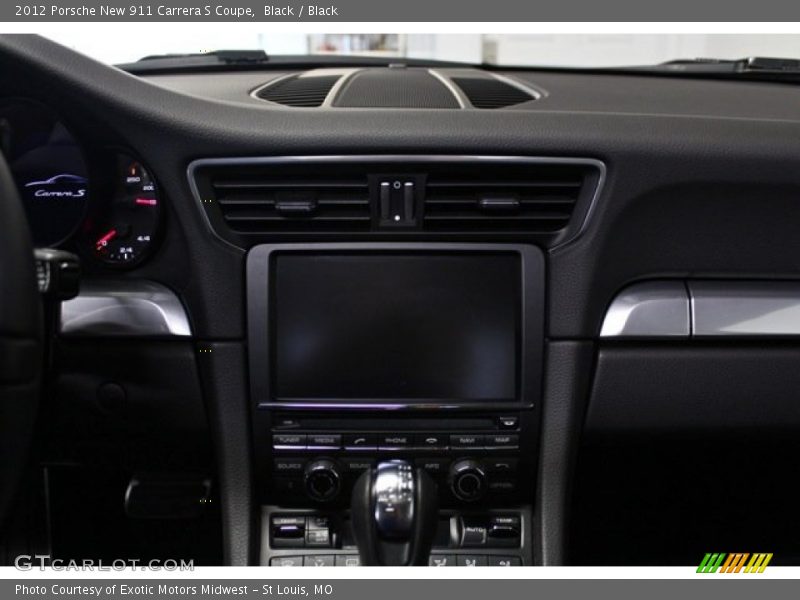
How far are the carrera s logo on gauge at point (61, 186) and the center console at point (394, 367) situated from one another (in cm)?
33

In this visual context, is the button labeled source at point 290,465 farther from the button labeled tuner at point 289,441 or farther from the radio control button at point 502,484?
the radio control button at point 502,484

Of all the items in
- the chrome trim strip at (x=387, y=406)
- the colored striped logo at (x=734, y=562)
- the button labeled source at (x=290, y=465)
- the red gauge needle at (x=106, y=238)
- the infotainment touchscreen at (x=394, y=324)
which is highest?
the red gauge needle at (x=106, y=238)

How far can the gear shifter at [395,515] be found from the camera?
116 cm

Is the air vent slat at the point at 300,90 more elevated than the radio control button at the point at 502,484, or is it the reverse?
the air vent slat at the point at 300,90

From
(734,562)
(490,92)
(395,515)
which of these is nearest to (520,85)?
(490,92)

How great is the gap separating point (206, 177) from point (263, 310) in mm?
244

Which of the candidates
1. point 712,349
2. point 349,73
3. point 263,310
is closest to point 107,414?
point 263,310

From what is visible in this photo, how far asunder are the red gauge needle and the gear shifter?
24.0 inches

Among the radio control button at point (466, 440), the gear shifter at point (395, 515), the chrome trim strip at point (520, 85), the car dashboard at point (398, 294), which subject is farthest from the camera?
the chrome trim strip at point (520, 85)

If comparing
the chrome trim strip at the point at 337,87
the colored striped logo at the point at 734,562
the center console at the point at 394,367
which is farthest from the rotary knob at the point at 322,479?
the colored striped logo at the point at 734,562

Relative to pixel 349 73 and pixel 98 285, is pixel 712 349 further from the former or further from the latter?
pixel 98 285

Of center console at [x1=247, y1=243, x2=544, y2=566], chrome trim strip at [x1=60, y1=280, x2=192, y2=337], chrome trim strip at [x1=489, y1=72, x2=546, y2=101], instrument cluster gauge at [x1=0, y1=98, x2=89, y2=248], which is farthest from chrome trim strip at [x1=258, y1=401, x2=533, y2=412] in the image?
chrome trim strip at [x1=489, y1=72, x2=546, y2=101]

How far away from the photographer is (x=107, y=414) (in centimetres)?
141

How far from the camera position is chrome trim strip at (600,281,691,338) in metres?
1.38
